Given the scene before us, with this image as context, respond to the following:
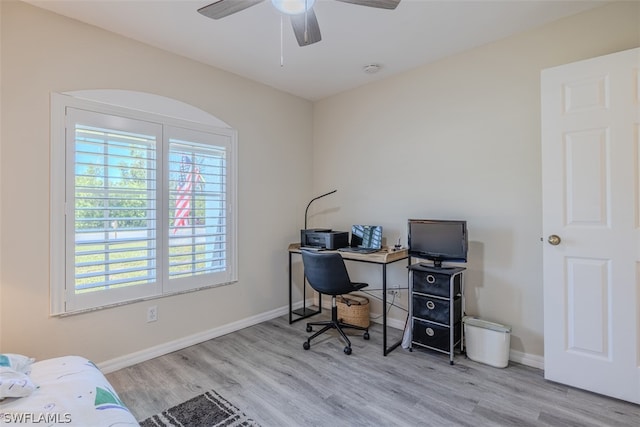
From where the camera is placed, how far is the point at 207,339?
2992mm

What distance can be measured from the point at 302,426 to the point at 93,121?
8.24 ft

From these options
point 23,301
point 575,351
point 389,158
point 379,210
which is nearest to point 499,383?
point 575,351

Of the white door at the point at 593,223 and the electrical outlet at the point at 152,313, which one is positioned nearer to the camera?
the white door at the point at 593,223

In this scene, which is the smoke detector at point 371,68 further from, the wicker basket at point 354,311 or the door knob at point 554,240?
the wicker basket at point 354,311

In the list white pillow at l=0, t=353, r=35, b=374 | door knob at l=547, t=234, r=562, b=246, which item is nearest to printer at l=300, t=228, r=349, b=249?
door knob at l=547, t=234, r=562, b=246

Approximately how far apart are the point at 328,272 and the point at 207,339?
1.35m

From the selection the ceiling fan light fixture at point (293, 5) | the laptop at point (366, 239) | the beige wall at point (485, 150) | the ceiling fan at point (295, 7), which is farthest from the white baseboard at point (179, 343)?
the ceiling fan light fixture at point (293, 5)

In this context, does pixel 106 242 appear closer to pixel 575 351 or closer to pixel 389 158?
pixel 389 158

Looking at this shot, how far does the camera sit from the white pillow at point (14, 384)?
1271 millimetres

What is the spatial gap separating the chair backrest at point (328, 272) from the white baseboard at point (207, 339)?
0.91 meters

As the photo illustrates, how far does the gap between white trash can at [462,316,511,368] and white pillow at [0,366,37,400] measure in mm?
2734

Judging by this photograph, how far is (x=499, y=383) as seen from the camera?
2217mm

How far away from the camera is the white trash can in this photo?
242 centimetres

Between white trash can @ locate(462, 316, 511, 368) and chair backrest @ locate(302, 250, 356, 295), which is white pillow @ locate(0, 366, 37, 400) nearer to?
chair backrest @ locate(302, 250, 356, 295)
